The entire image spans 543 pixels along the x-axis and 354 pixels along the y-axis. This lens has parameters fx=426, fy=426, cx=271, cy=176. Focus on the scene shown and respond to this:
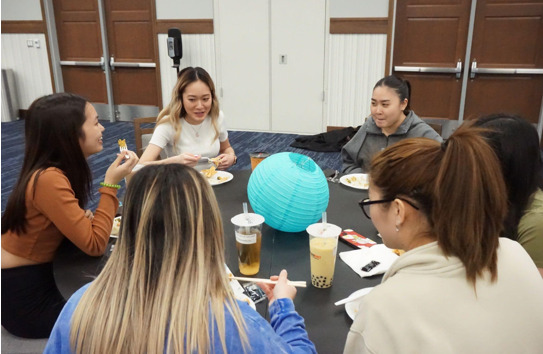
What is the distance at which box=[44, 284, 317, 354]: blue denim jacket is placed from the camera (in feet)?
2.67

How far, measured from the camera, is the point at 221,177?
7.12 feet

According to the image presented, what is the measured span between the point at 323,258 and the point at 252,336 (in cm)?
42

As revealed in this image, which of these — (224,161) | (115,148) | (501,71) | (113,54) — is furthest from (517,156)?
(113,54)

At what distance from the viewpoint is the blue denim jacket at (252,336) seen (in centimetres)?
81

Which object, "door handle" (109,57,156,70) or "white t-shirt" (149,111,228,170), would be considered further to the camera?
"door handle" (109,57,156,70)

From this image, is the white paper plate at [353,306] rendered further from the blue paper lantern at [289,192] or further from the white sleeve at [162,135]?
the white sleeve at [162,135]

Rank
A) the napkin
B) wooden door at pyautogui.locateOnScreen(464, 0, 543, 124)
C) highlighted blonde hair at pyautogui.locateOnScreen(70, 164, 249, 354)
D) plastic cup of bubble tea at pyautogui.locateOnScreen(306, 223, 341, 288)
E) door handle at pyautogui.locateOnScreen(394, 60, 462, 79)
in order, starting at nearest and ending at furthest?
highlighted blonde hair at pyautogui.locateOnScreen(70, 164, 249, 354), plastic cup of bubble tea at pyautogui.locateOnScreen(306, 223, 341, 288), the napkin, wooden door at pyautogui.locateOnScreen(464, 0, 543, 124), door handle at pyautogui.locateOnScreen(394, 60, 462, 79)

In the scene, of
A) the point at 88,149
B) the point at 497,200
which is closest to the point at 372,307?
the point at 497,200

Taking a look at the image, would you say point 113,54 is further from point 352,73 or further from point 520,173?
point 520,173

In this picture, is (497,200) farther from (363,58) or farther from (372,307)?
(363,58)

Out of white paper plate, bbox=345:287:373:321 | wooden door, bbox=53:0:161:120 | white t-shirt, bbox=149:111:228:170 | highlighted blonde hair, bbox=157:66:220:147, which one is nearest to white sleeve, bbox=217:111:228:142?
white t-shirt, bbox=149:111:228:170

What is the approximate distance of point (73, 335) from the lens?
81 centimetres

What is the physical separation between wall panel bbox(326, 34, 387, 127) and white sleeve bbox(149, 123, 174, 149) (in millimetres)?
3523

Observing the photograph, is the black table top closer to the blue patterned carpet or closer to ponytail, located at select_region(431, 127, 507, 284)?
ponytail, located at select_region(431, 127, 507, 284)
